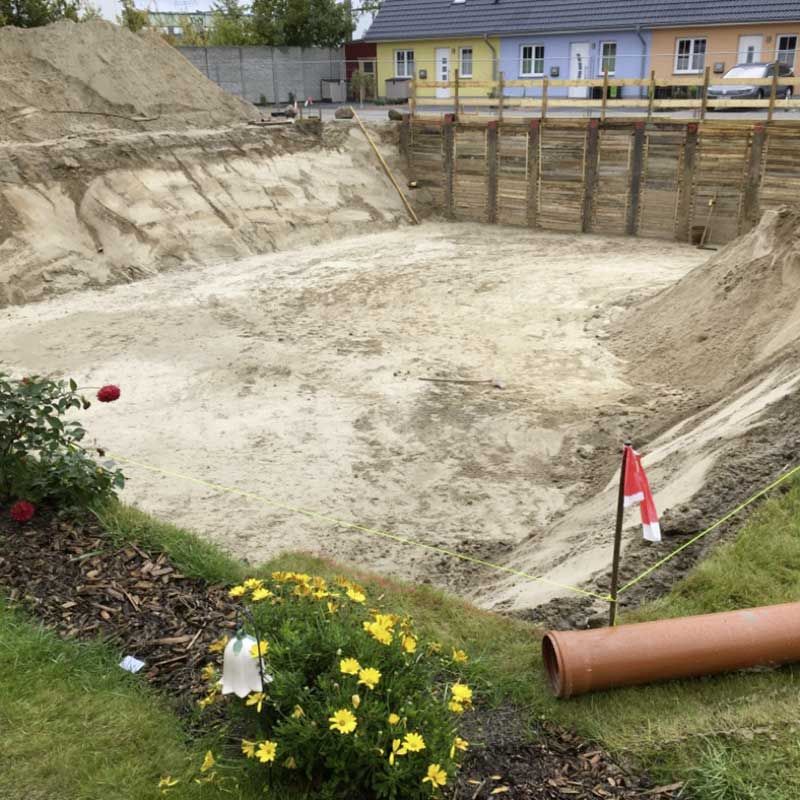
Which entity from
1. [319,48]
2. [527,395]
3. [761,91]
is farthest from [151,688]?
[319,48]

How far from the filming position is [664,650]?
4.00 metres

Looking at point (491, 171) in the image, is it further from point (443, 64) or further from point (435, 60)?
point (435, 60)

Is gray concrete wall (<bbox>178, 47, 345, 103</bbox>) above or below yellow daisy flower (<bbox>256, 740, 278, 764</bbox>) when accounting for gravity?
above

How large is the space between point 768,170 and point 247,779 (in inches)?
735

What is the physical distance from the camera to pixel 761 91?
2617 cm

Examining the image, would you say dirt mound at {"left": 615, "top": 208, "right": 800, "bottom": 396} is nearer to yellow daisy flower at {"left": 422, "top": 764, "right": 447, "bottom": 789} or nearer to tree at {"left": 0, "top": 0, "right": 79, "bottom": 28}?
yellow daisy flower at {"left": 422, "top": 764, "right": 447, "bottom": 789}

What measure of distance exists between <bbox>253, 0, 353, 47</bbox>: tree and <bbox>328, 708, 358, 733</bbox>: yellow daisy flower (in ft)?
131

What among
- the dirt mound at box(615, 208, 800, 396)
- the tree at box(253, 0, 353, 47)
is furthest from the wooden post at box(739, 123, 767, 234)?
the tree at box(253, 0, 353, 47)

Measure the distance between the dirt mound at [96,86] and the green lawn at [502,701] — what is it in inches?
683

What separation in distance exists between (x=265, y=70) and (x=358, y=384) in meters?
27.3

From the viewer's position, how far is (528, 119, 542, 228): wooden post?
21.0 m

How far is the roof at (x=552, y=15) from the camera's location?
97.0 ft

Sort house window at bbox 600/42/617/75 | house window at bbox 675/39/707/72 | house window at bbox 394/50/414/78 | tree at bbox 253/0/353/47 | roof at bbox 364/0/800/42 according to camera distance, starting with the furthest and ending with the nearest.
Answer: tree at bbox 253/0/353/47 → house window at bbox 394/50/414/78 → house window at bbox 600/42/617/75 → house window at bbox 675/39/707/72 → roof at bbox 364/0/800/42

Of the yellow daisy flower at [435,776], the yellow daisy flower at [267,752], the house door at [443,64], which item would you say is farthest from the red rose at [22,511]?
the house door at [443,64]
